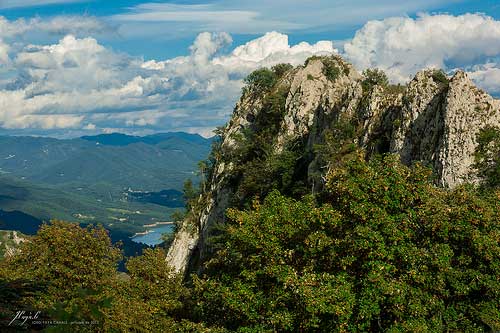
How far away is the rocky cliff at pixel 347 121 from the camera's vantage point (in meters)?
46.0

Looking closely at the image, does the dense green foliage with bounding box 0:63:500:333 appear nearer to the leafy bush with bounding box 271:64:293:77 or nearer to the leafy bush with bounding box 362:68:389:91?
the leafy bush with bounding box 362:68:389:91

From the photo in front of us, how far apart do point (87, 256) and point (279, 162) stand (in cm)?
3714

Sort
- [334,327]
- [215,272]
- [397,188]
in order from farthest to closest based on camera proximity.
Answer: [215,272]
[397,188]
[334,327]

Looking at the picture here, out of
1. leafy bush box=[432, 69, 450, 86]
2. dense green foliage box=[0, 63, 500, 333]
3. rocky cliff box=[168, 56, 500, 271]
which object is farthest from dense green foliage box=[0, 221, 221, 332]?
leafy bush box=[432, 69, 450, 86]

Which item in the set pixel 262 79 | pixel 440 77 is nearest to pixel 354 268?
pixel 440 77

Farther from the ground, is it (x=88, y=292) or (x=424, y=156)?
(x=88, y=292)

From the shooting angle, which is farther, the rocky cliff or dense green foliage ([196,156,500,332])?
the rocky cliff

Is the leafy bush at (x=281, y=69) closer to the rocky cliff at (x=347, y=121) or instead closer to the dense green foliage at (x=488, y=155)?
the rocky cliff at (x=347, y=121)

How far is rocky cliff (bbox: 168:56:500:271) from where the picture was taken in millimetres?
45969

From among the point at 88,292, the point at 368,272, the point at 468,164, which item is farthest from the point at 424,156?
the point at 88,292

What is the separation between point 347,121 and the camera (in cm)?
6166

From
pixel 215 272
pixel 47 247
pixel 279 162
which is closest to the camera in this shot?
pixel 215 272

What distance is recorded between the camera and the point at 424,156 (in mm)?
48719

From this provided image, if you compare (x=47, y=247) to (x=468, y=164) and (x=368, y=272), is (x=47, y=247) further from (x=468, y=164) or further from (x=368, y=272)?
(x=468, y=164)
